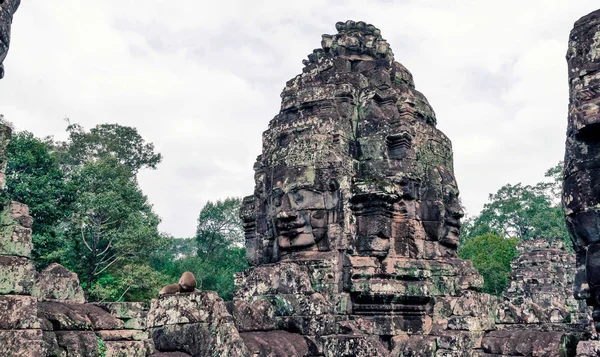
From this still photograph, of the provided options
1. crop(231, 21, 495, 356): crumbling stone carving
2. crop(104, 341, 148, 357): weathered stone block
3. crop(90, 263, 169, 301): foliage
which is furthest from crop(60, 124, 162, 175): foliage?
crop(104, 341, 148, 357): weathered stone block

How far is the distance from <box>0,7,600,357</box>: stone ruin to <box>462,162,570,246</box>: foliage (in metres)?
34.5

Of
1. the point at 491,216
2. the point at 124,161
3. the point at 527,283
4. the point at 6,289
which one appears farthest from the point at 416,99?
the point at 491,216

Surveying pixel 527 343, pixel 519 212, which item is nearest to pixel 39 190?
pixel 527 343

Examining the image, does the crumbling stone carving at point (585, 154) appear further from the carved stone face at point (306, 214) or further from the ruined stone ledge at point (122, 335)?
the carved stone face at point (306, 214)

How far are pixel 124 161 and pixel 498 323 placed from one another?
3190cm

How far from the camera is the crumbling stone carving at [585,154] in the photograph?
4.49 metres

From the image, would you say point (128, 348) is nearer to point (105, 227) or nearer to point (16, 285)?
point (16, 285)

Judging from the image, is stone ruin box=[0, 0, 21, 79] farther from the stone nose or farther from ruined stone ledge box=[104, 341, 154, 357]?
the stone nose

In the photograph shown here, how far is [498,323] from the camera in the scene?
359 inches

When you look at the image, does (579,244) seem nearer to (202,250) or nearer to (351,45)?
(351,45)

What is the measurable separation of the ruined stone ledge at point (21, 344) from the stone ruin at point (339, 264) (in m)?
0.01

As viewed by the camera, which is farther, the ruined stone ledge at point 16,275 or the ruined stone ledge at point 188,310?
the ruined stone ledge at point 188,310

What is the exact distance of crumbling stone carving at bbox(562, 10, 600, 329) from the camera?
14.7 ft

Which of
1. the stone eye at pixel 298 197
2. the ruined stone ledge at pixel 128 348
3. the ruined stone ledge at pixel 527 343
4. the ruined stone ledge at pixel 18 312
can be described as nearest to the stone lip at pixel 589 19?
the ruined stone ledge at pixel 527 343
